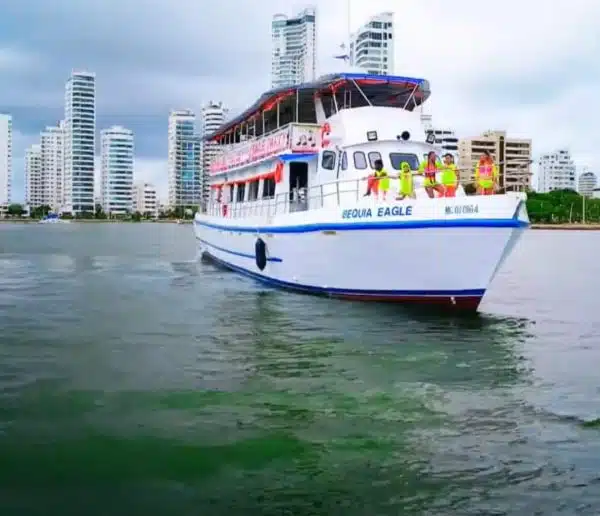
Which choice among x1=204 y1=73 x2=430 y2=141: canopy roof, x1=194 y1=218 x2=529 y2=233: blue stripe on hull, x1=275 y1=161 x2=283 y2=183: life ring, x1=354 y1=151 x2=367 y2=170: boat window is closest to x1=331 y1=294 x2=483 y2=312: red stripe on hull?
x1=194 y1=218 x2=529 y2=233: blue stripe on hull

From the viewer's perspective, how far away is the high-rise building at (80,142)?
589ft

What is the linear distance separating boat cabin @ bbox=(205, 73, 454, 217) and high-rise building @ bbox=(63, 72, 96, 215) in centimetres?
16477

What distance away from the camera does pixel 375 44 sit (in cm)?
12106

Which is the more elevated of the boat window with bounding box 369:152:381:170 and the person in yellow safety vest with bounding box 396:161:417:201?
the boat window with bounding box 369:152:381:170

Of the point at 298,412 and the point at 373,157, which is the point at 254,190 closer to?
the point at 373,157

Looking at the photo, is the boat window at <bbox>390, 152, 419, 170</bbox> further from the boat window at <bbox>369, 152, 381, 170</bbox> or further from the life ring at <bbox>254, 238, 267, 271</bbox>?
the life ring at <bbox>254, 238, 267, 271</bbox>

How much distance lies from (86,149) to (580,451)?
19006 centimetres

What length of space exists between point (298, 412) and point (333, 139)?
12492 millimetres

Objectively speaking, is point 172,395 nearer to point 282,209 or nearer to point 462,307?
point 462,307

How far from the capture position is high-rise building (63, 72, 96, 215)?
17950 cm

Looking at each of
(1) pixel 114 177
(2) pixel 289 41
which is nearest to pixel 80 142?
(1) pixel 114 177

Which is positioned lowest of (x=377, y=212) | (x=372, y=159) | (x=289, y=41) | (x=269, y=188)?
(x=377, y=212)

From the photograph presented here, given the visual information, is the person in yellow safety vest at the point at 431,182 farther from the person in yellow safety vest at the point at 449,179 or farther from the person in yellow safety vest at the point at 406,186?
the person in yellow safety vest at the point at 406,186

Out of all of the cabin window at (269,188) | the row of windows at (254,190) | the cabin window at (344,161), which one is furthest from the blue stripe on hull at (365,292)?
the cabin window at (344,161)
